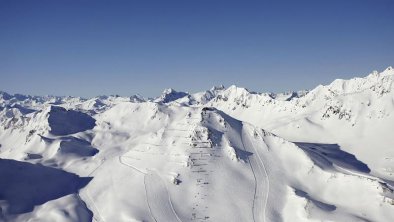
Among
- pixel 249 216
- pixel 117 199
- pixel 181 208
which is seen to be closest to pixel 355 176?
pixel 249 216

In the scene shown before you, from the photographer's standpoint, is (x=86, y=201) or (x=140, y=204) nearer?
(x=140, y=204)

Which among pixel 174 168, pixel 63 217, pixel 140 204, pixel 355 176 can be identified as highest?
pixel 355 176

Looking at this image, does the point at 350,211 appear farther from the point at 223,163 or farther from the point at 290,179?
the point at 223,163

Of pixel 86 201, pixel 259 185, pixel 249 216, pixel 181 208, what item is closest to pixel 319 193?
pixel 259 185

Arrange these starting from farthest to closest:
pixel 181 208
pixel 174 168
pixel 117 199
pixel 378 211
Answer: pixel 174 168 → pixel 117 199 → pixel 181 208 → pixel 378 211

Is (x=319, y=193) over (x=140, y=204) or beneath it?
over

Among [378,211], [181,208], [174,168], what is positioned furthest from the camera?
[174,168]

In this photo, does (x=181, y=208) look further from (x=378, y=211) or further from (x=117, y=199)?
(x=378, y=211)
